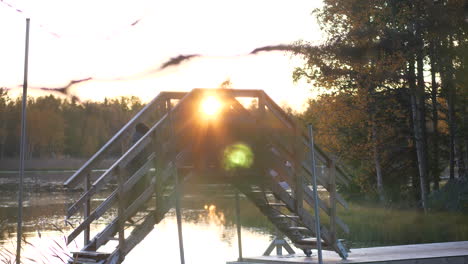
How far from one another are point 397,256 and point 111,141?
533 centimetres

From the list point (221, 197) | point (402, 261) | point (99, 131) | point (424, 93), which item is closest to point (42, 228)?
point (424, 93)

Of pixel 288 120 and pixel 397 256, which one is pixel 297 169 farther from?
pixel 397 256

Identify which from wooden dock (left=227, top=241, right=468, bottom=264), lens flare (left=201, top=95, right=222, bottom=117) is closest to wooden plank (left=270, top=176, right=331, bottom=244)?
wooden dock (left=227, top=241, right=468, bottom=264)

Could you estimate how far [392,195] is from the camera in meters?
28.7

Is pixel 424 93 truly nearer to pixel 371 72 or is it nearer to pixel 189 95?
pixel 371 72

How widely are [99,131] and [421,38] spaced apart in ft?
298

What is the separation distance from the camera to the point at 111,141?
31.8 ft

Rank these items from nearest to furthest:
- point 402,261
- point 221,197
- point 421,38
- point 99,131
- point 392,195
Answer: point 402,261 → point 421,38 → point 392,195 → point 221,197 → point 99,131

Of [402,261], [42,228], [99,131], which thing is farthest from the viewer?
[99,131]

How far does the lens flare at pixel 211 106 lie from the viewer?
429 inches

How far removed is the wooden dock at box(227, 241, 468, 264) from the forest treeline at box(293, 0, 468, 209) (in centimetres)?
1086

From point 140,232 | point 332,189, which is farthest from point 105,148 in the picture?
point 332,189

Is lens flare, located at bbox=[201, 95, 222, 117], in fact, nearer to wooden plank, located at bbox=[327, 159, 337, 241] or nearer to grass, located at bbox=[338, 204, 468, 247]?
wooden plank, located at bbox=[327, 159, 337, 241]

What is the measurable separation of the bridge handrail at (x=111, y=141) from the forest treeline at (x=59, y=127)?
291ft
